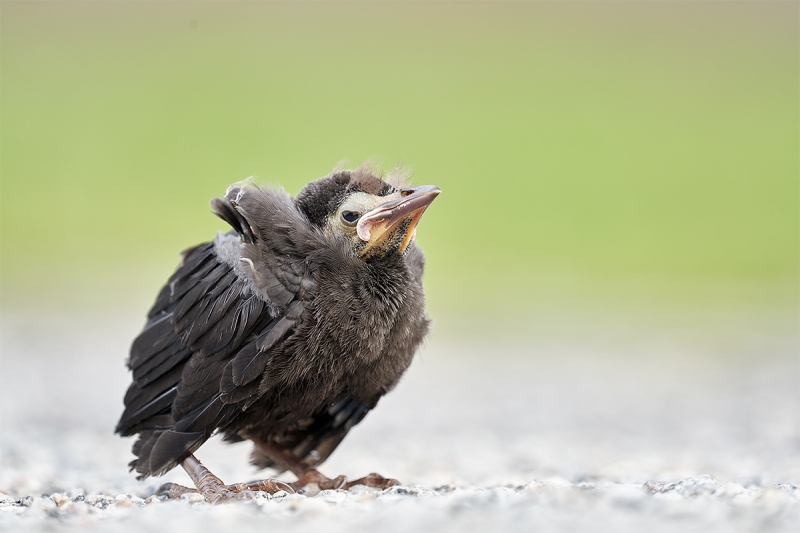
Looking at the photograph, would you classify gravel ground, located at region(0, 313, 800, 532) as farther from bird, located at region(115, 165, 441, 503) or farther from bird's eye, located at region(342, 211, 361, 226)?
bird's eye, located at region(342, 211, 361, 226)

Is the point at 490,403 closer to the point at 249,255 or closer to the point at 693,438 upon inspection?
the point at 693,438

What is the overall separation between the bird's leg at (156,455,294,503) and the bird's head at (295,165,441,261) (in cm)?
136

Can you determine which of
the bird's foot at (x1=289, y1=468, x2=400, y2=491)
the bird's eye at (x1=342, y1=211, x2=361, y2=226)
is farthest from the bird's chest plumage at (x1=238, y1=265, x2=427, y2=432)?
the bird's foot at (x1=289, y1=468, x2=400, y2=491)

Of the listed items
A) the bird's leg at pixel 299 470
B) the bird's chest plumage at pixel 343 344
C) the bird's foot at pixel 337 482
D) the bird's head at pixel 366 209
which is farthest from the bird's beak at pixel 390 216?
the bird's leg at pixel 299 470

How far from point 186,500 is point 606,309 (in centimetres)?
1274

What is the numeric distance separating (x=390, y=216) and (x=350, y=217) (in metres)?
0.24

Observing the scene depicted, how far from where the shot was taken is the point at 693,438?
8547mm

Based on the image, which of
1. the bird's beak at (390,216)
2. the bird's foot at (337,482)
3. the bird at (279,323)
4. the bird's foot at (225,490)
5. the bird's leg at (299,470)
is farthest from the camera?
the bird's leg at (299,470)

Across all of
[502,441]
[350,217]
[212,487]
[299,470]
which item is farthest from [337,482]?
[502,441]

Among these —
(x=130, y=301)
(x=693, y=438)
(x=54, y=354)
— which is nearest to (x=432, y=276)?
(x=130, y=301)

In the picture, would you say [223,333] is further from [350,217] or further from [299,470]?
[299,470]

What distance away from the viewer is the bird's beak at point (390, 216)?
5.54 m

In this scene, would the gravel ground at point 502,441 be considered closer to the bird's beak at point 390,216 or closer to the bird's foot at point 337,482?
the bird's foot at point 337,482

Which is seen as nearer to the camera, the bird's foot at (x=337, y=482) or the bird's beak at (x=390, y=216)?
the bird's beak at (x=390, y=216)
